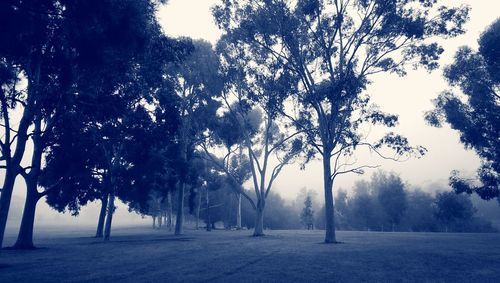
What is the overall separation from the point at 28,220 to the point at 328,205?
1864cm

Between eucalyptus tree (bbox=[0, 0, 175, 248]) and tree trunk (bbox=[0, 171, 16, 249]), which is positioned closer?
eucalyptus tree (bbox=[0, 0, 175, 248])

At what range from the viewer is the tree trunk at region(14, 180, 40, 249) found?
63.7 ft

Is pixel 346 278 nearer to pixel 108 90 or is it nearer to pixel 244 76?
pixel 108 90

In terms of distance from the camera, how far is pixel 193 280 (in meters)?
8.68

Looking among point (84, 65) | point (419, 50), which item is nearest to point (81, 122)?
point (84, 65)

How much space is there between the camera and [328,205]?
21.7m

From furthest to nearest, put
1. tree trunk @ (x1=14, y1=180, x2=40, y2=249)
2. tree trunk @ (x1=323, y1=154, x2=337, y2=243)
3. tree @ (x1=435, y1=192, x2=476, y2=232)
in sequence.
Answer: tree @ (x1=435, y1=192, x2=476, y2=232) < tree trunk @ (x1=323, y1=154, x2=337, y2=243) < tree trunk @ (x1=14, y1=180, x2=40, y2=249)

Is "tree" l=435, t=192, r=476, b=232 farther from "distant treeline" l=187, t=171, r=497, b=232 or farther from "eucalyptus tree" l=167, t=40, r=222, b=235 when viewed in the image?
"eucalyptus tree" l=167, t=40, r=222, b=235

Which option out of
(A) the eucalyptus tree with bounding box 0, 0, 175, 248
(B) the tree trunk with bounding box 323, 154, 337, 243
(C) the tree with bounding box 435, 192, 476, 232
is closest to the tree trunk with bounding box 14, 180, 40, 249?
(A) the eucalyptus tree with bounding box 0, 0, 175, 248

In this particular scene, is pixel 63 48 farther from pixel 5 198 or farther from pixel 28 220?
pixel 28 220

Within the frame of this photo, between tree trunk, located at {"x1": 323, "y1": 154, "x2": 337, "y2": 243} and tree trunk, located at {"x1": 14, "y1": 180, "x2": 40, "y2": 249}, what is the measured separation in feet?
59.2

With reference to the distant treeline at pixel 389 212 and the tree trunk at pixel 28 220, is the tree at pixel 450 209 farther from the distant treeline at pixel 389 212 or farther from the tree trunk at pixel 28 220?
the tree trunk at pixel 28 220

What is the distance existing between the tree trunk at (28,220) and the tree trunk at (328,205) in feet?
59.2

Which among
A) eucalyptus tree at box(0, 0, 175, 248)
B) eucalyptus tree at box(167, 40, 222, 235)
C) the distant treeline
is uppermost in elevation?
eucalyptus tree at box(167, 40, 222, 235)
